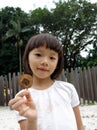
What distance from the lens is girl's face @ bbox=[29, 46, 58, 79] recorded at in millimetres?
1507

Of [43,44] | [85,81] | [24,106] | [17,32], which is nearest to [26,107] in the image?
[24,106]

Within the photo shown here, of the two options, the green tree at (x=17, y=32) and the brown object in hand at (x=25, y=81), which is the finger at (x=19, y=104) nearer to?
the brown object in hand at (x=25, y=81)

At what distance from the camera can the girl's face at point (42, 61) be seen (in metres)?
1.51

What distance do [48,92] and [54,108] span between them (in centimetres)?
9

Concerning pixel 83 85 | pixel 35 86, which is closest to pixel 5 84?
pixel 83 85

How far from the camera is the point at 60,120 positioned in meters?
1.51

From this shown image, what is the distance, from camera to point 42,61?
1.50m

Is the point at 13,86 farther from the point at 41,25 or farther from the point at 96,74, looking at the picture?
the point at 41,25

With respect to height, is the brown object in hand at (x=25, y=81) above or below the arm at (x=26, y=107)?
above

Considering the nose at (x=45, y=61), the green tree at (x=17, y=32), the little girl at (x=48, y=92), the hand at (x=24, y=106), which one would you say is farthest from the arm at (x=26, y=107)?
the green tree at (x=17, y=32)

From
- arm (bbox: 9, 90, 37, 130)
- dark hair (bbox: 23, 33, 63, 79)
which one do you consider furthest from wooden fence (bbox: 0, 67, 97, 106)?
arm (bbox: 9, 90, 37, 130)

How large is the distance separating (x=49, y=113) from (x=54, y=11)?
98.6 ft

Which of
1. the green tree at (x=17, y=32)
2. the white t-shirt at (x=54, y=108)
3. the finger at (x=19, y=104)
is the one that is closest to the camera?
the finger at (x=19, y=104)

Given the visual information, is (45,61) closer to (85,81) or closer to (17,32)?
(85,81)
